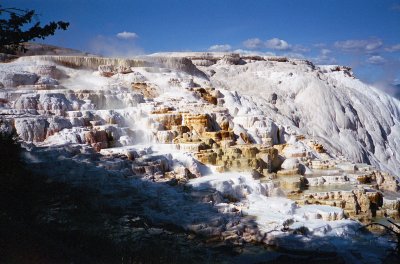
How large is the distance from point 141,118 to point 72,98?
1.71 meters

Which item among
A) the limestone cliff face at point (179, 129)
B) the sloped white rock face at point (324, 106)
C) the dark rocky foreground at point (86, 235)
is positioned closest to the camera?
the dark rocky foreground at point (86, 235)

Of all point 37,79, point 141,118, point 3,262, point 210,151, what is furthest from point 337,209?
point 37,79

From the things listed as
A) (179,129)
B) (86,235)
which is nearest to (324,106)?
(179,129)

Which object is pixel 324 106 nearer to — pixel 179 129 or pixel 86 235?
pixel 179 129

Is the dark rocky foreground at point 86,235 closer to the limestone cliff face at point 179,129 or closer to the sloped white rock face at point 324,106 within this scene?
the limestone cliff face at point 179,129

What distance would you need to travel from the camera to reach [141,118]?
11359 millimetres

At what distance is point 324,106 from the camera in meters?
19.6

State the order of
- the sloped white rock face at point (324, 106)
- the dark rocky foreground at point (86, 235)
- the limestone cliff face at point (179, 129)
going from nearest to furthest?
1. the dark rocky foreground at point (86, 235)
2. the limestone cliff face at point (179, 129)
3. the sloped white rock face at point (324, 106)

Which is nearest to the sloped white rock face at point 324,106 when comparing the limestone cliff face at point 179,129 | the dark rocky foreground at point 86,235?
the limestone cliff face at point 179,129

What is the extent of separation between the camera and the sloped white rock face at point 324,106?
1814 cm

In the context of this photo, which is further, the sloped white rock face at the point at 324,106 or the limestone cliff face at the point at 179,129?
the sloped white rock face at the point at 324,106

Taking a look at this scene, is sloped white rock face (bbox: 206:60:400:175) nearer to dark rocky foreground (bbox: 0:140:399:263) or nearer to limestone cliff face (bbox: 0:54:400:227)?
limestone cliff face (bbox: 0:54:400:227)

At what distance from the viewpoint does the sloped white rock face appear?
18141 millimetres

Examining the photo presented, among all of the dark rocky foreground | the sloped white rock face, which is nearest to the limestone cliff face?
the sloped white rock face
